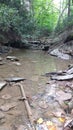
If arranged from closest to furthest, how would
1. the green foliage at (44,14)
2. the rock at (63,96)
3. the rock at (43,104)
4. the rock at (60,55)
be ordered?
the rock at (43,104)
the rock at (63,96)
the rock at (60,55)
the green foliage at (44,14)

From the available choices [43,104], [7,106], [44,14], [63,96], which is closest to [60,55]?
[63,96]

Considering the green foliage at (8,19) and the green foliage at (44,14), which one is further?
the green foliage at (44,14)

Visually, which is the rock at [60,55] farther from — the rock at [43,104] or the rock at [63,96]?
the rock at [43,104]

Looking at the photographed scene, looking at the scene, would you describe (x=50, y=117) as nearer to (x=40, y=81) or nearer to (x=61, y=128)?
(x=61, y=128)

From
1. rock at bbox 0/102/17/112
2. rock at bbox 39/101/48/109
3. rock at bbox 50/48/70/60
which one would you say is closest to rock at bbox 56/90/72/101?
rock at bbox 39/101/48/109

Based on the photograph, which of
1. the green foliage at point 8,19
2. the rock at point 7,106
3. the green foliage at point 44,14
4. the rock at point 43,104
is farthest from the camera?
the green foliage at point 44,14

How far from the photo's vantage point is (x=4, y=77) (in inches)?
264

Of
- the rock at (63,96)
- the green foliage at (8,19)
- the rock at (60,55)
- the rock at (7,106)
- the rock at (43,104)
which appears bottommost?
the rock at (60,55)

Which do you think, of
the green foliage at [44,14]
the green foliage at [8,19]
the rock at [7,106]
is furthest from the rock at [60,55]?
the green foliage at [44,14]

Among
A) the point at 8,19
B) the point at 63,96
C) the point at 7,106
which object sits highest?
the point at 8,19

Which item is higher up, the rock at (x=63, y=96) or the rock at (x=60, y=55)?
the rock at (x=63, y=96)

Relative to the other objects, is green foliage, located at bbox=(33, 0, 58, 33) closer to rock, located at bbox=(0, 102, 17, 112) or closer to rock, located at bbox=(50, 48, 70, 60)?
rock, located at bbox=(50, 48, 70, 60)

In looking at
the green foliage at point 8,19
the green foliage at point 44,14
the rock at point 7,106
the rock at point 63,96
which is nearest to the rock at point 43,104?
the rock at point 63,96

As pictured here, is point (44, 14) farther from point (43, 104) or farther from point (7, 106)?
point (7, 106)
